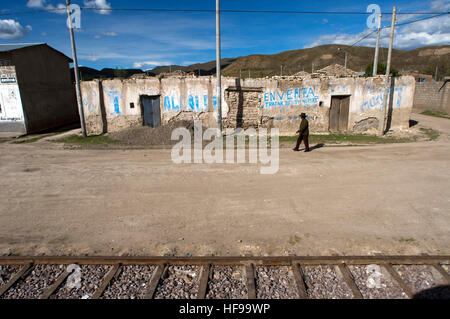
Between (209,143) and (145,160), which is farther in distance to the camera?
(209,143)

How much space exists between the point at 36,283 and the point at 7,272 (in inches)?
24.8

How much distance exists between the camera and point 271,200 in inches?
246

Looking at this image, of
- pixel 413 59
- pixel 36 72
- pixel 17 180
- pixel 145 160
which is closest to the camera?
pixel 17 180

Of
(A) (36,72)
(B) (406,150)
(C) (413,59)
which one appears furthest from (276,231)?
(C) (413,59)

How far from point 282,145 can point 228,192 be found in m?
5.62

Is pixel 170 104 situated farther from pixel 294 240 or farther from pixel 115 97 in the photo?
pixel 294 240

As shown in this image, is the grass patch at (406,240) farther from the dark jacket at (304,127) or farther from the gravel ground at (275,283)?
the dark jacket at (304,127)

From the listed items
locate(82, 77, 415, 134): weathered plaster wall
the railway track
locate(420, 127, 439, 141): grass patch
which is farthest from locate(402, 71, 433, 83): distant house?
the railway track

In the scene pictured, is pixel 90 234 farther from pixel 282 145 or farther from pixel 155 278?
pixel 282 145

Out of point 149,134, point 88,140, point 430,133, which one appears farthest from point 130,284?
point 430,133

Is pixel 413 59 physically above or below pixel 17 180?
above

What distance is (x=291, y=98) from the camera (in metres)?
13.7

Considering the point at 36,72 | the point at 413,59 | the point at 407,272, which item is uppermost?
the point at 413,59

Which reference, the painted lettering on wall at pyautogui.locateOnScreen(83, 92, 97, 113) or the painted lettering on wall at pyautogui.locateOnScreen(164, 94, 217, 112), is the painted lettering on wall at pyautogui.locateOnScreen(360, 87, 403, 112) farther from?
the painted lettering on wall at pyautogui.locateOnScreen(83, 92, 97, 113)
